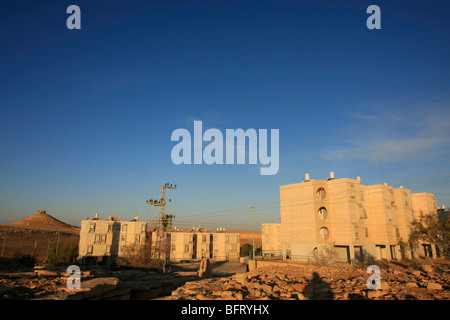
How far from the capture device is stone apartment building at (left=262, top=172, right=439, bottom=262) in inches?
1666

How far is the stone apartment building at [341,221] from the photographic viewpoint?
42312 mm

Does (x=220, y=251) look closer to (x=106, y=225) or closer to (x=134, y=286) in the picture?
(x=106, y=225)

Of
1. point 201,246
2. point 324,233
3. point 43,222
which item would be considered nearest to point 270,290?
point 324,233

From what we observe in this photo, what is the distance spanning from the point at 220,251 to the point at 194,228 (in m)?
11.3

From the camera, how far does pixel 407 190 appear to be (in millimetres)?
56562

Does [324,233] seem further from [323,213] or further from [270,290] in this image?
[270,290]

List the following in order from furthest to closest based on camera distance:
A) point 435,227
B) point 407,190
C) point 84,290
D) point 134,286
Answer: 1. point 407,190
2. point 435,227
3. point 134,286
4. point 84,290

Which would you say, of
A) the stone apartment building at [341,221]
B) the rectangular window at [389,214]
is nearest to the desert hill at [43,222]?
the stone apartment building at [341,221]

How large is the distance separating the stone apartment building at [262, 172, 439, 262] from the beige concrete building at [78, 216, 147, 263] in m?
29.3

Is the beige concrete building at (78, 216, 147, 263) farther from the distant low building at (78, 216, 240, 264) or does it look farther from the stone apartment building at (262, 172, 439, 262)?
the stone apartment building at (262, 172, 439, 262)

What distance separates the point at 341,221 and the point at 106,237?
45926 mm

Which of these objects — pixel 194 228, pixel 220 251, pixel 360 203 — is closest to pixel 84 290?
pixel 360 203

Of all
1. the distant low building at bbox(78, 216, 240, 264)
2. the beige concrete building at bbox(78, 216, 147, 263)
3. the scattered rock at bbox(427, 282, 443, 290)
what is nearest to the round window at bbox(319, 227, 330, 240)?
the distant low building at bbox(78, 216, 240, 264)

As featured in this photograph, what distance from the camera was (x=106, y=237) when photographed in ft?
191
